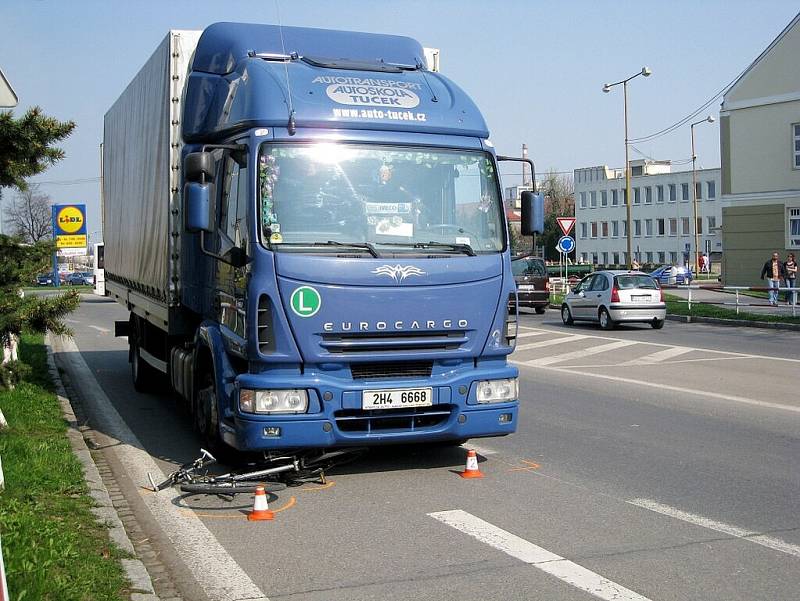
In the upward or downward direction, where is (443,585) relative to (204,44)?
downward

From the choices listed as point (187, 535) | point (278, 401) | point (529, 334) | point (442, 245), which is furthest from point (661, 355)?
point (187, 535)

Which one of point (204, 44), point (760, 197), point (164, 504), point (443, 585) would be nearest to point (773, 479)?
point (443, 585)

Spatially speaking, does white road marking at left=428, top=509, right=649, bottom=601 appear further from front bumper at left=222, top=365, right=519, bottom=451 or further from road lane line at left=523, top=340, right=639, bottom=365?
road lane line at left=523, top=340, right=639, bottom=365

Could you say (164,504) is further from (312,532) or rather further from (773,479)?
(773,479)

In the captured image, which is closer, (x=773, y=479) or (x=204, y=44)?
(x=773, y=479)

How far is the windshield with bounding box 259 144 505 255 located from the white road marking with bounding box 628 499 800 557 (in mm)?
2347

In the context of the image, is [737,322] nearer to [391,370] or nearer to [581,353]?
[581,353]

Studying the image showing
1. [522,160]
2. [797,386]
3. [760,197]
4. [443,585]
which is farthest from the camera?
[760,197]

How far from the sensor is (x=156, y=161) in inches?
427

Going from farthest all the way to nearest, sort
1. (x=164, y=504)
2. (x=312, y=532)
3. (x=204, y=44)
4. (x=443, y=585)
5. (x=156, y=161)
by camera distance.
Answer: (x=156, y=161)
(x=204, y=44)
(x=164, y=504)
(x=312, y=532)
(x=443, y=585)

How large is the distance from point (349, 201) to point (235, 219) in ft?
3.11

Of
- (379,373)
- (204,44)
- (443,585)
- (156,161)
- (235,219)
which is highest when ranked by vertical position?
(204,44)

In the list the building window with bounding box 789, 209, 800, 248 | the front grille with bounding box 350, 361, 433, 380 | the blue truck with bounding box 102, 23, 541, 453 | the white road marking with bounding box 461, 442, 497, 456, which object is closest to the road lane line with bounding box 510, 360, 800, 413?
the white road marking with bounding box 461, 442, 497, 456

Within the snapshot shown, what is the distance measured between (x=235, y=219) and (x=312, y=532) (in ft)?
8.99
